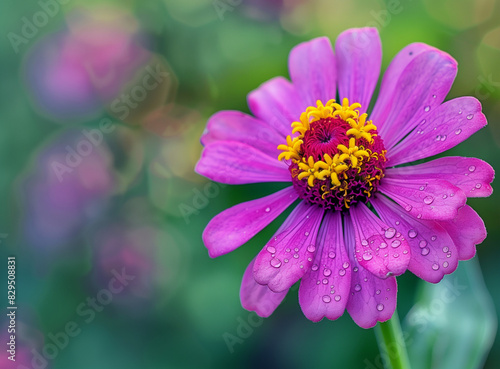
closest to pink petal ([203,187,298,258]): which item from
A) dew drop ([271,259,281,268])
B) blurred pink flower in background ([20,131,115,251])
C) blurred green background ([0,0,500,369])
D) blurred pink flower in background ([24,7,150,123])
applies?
dew drop ([271,259,281,268])

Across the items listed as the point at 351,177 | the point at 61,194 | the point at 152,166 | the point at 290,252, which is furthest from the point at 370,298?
the point at 61,194

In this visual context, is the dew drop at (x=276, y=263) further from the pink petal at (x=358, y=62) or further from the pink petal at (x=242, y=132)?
the pink petal at (x=358, y=62)

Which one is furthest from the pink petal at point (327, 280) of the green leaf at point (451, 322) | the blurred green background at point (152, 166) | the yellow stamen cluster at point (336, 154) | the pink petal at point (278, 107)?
the blurred green background at point (152, 166)

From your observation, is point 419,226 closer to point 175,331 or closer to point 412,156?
point 412,156

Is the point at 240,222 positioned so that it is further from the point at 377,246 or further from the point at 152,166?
the point at 152,166

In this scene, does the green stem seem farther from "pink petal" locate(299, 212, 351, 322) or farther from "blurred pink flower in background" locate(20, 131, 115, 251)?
"blurred pink flower in background" locate(20, 131, 115, 251)

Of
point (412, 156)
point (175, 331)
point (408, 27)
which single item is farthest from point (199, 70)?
point (412, 156)
